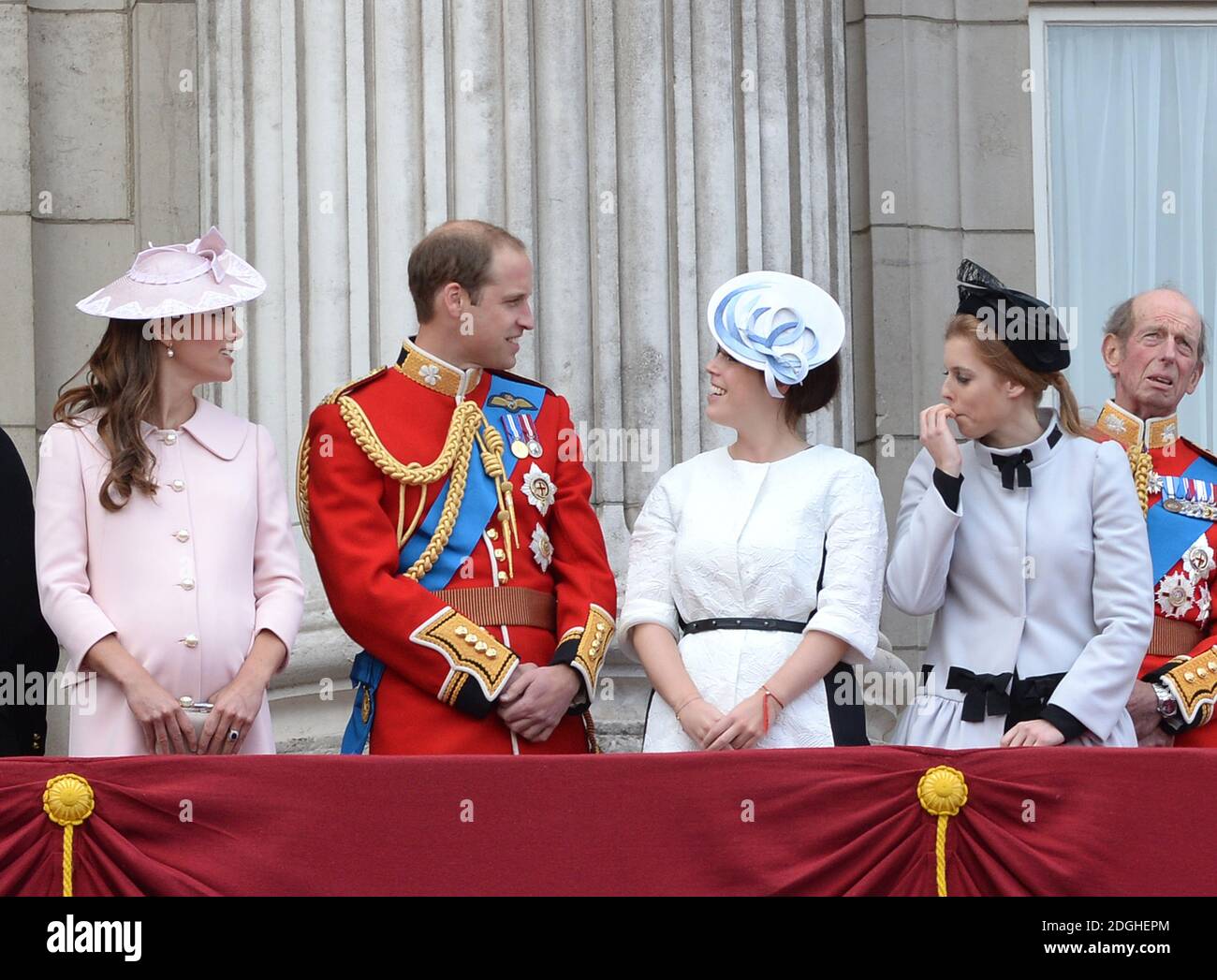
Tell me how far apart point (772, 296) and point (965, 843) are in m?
1.48

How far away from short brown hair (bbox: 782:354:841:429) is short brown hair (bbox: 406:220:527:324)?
2.42 feet

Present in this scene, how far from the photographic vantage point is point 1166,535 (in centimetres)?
568

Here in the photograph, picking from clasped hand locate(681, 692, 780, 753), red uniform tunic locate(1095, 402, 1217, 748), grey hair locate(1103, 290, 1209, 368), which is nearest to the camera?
clasped hand locate(681, 692, 780, 753)

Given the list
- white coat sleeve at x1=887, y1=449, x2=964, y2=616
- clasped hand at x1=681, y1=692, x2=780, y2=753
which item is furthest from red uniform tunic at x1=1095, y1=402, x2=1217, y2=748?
clasped hand at x1=681, y1=692, x2=780, y2=753

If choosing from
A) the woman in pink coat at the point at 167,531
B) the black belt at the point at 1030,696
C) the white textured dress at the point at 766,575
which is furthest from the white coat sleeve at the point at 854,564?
the woman in pink coat at the point at 167,531

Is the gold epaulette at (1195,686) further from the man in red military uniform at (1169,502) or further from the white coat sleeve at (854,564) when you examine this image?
the white coat sleeve at (854,564)

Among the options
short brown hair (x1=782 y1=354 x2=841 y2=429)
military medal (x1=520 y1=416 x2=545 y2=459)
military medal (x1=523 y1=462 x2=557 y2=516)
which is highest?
short brown hair (x1=782 y1=354 x2=841 y2=429)

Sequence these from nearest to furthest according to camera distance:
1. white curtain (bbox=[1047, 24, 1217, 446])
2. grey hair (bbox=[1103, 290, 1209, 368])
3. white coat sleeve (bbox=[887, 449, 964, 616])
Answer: white coat sleeve (bbox=[887, 449, 964, 616]), grey hair (bbox=[1103, 290, 1209, 368]), white curtain (bbox=[1047, 24, 1217, 446])

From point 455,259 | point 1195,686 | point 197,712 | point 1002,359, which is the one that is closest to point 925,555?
point 1002,359

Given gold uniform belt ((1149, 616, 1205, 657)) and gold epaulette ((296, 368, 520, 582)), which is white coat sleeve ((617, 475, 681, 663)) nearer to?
gold epaulette ((296, 368, 520, 582))

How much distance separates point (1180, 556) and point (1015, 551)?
1.97ft

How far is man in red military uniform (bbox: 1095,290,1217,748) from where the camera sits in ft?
17.7

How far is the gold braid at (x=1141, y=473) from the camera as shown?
571cm
